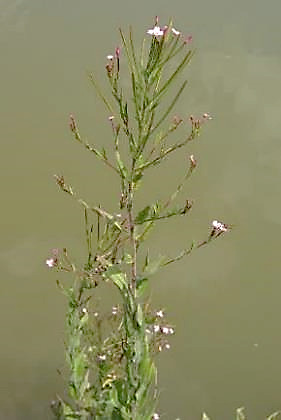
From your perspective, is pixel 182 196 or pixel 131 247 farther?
pixel 182 196

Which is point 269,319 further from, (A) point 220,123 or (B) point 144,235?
(B) point 144,235

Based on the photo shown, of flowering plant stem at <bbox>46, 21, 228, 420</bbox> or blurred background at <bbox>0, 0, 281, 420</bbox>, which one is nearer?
flowering plant stem at <bbox>46, 21, 228, 420</bbox>

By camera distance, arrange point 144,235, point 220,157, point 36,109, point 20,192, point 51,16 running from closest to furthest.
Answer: point 144,235
point 20,192
point 220,157
point 36,109
point 51,16

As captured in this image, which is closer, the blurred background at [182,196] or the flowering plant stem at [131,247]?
the flowering plant stem at [131,247]

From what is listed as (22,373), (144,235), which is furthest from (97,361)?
(22,373)

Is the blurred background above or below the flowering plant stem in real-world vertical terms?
above

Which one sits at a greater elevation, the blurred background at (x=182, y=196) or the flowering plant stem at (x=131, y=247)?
the blurred background at (x=182, y=196)

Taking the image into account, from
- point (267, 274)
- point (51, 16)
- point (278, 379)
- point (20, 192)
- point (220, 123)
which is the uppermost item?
point (51, 16)

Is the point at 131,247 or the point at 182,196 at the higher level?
the point at 182,196
